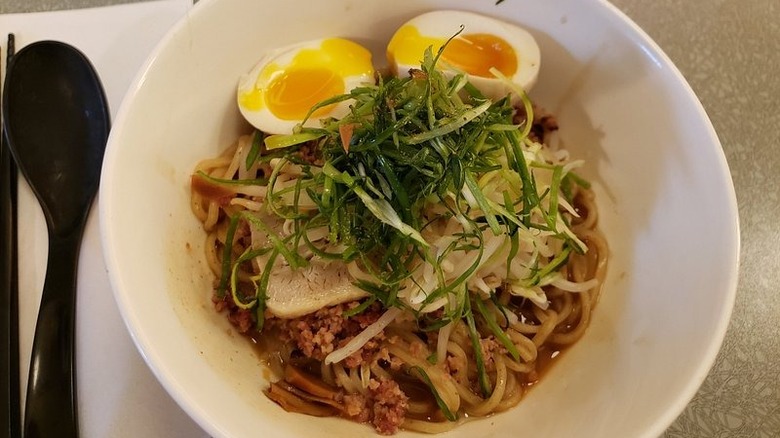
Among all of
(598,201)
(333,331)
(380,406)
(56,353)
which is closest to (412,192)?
(333,331)

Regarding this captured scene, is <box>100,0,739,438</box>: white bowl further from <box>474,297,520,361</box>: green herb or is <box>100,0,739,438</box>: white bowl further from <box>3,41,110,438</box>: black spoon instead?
<box>3,41,110,438</box>: black spoon

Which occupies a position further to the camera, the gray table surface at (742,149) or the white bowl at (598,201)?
the gray table surface at (742,149)

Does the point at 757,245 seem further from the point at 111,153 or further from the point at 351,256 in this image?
the point at 111,153

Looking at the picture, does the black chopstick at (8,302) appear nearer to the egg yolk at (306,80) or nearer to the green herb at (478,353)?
the egg yolk at (306,80)

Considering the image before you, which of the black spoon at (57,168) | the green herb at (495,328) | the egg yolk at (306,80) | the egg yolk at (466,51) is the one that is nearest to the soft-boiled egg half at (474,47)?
the egg yolk at (466,51)

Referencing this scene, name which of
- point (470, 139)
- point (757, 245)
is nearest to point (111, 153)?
point (470, 139)

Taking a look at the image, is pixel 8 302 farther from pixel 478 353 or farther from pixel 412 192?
pixel 478 353
